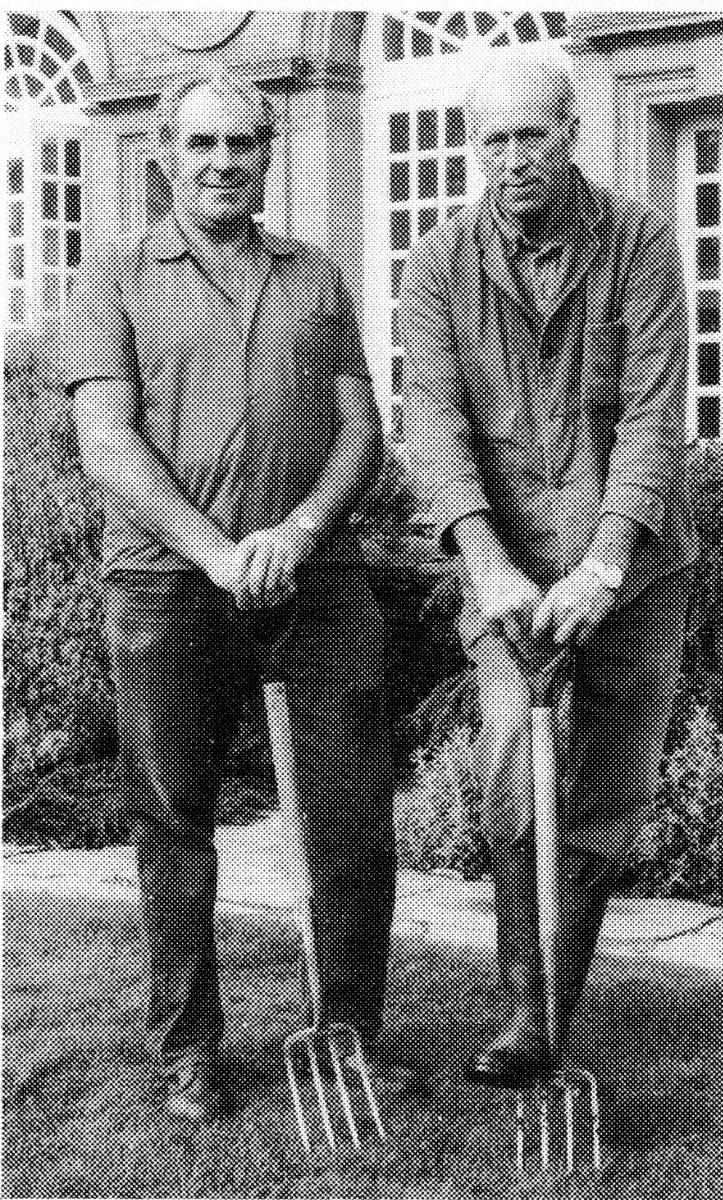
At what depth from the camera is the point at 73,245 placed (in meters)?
4.78

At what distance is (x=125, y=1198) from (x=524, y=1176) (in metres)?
0.90

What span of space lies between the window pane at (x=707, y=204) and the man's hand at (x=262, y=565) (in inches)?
68.0

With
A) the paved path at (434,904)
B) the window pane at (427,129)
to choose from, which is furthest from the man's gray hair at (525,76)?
the paved path at (434,904)

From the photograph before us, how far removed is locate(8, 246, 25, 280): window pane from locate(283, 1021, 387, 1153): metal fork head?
7.46 feet

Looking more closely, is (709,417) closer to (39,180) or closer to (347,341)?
(347,341)

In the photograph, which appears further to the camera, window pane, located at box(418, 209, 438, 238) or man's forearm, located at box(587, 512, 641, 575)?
window pane, located at box(418, 209, 438, 238)

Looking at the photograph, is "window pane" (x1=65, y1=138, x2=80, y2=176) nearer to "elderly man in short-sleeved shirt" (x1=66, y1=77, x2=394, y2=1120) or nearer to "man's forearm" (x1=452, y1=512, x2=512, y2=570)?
"elderly man in short-sleeved shirt" (x1=66, y1=77, x2=394, y2=1120)

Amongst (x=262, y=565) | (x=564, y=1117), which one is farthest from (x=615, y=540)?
(x=564, y=1117)

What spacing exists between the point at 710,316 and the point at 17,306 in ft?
6.64

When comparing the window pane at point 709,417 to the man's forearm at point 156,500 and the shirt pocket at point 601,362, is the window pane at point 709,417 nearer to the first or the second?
the shirt pocket at point 601,362

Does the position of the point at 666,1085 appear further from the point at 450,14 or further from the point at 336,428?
the point at 450,14

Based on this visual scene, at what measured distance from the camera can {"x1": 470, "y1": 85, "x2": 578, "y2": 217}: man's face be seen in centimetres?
370

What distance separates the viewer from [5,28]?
4.55m

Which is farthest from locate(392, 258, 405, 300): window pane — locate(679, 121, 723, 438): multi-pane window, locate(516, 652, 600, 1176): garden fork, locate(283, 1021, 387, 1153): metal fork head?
locate(283, 1021, 387, 1153): metal fork head
